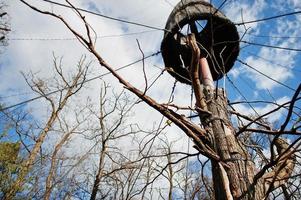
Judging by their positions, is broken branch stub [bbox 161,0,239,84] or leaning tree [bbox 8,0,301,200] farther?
broken branch stub [bbox 161,0,239,84]

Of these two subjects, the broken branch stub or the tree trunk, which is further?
the broken branch stub

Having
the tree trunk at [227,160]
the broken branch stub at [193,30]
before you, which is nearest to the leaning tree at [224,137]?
the tree trunk at [227,160]

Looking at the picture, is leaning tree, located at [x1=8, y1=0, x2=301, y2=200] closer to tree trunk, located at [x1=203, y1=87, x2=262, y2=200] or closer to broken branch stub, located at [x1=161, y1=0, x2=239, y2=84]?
tree trunk, located at [x1=203, y1=87, x2=262, y2=200]

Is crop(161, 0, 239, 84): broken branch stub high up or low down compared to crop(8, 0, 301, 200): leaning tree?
up

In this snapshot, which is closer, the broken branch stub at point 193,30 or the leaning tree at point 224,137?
the leaning tree at point 224,137

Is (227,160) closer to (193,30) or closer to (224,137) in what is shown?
(224,137)

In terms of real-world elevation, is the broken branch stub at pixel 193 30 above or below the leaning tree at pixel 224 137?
above

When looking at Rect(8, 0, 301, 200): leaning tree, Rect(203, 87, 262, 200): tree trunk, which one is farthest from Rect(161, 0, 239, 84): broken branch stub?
Rect(203, 87, 262, 200): tree trunk

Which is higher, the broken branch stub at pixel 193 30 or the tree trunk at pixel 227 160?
the broken branch stub at pixel 193 30

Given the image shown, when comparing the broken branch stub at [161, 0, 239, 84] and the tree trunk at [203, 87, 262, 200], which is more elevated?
the broken branch stub at [161, 0, 239, 84]

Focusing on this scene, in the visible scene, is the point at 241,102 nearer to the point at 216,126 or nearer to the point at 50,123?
the point at 216,126

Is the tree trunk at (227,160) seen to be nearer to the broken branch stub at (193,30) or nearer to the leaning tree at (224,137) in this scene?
the leaning tree at (224,137)

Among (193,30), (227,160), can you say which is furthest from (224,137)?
(193,30)

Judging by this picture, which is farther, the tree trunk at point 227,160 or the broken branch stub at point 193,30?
the broken branch stub at point 193,30
